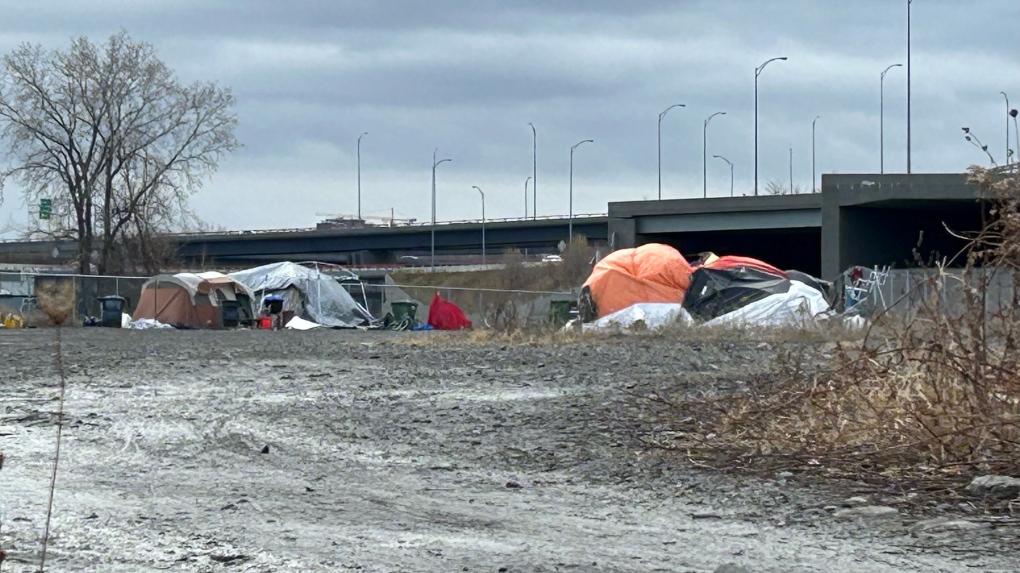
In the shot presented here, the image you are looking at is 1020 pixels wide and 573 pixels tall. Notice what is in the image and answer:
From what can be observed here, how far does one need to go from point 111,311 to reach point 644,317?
62.4 ft

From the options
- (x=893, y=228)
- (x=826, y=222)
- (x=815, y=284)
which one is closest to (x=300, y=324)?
(x=815, y=284)

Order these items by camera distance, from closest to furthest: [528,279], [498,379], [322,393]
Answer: [322,393]
[498,379]
[528,279]

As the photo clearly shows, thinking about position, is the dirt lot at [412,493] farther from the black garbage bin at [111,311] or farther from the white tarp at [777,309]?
the black garbage bin at [111,311]

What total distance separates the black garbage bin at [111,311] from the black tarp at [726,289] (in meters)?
19.5

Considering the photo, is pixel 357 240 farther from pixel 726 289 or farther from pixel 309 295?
pixel 726 289

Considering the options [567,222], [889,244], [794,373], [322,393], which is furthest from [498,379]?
[567,222]

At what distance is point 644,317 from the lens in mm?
29844

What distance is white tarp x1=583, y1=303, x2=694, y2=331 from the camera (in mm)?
28625

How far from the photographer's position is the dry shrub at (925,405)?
7.91m

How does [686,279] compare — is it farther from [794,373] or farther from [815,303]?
[794,373]

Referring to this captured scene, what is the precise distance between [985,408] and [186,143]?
59226 millimetres

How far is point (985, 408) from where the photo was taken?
26.1 ft

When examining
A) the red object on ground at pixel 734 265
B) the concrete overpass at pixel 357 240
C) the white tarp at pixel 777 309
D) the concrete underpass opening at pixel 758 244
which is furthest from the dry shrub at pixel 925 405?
the concrete overpass at pixel 357 240

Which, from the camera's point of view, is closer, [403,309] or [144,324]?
[144,324]
